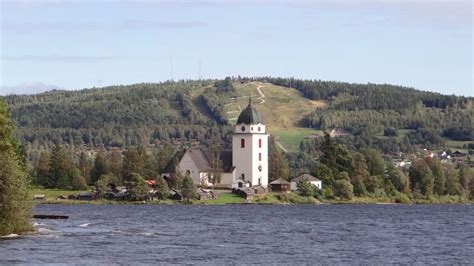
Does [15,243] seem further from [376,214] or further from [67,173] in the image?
[67,173]

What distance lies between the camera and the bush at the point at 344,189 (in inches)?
6166

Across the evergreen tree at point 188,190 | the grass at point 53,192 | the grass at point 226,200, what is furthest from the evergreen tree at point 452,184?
the grass at point 53,192

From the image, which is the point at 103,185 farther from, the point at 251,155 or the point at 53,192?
the point at 251,155

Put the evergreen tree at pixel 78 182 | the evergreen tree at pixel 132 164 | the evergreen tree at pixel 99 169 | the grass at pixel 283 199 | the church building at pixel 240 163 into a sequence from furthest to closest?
the church building at pixel 240 163 → the evergreen tree at pixel 99 169 → the evergreen tree at pixel 132 164 → the evergreen tree at pixel 78 182 → the grass at pixel 283 199

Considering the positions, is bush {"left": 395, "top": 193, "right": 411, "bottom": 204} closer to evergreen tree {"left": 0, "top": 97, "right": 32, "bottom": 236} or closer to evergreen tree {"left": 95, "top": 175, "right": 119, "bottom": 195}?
evergreen tree {"left": 95, "top": 175, "right": 119, "bottom": 195}

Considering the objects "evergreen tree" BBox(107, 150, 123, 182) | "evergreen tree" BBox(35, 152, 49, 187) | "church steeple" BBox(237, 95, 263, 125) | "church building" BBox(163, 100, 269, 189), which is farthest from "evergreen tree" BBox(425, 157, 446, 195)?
"evergreen tree" BBox(35, 152, 49, 187)

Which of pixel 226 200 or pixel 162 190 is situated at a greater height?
pixel 162 190

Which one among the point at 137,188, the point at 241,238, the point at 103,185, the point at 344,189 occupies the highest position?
the point at 103,185

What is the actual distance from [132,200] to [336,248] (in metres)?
71.1

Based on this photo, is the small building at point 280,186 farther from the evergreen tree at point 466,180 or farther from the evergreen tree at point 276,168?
the evergreen tree at point 466,180

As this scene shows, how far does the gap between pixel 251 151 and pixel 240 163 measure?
2.62m

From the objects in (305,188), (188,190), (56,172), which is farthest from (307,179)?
(56,172)

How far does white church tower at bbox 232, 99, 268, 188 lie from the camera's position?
6476 inches

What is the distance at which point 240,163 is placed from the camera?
16562 centimetres
